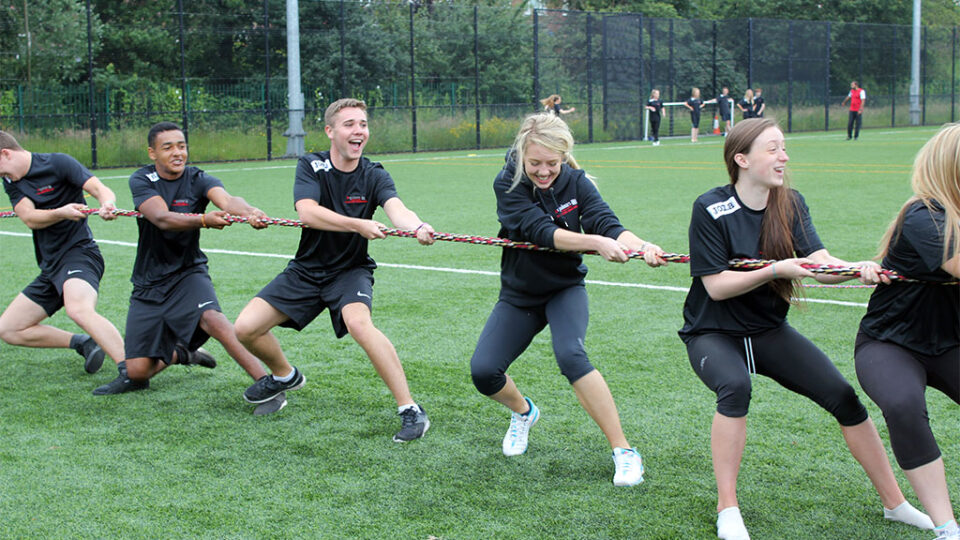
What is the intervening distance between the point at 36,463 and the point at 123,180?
1843 centimetres

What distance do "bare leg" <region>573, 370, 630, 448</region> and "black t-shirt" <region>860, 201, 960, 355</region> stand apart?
1.23 m

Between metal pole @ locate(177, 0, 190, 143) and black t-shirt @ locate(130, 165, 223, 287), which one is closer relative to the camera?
black t-shirt @ locate(130, 165, 223, 287)

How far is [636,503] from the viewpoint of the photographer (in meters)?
4.30

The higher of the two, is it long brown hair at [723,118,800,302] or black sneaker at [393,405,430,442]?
long brown hair at [723,118,800,302]

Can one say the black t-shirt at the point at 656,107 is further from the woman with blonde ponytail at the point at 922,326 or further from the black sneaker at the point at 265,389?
the woman with blonde ponytail at the point at 922,326

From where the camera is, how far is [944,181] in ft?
12.0

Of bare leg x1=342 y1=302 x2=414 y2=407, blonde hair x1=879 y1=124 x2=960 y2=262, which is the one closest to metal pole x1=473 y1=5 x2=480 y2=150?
bare leg x1=342 y1=302 x2=414 y2=407

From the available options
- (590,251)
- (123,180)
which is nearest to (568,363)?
(590,251)

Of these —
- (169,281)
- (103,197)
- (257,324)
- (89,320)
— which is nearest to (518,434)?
(257,324)

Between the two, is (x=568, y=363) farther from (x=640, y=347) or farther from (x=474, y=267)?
(x=474, y=267)

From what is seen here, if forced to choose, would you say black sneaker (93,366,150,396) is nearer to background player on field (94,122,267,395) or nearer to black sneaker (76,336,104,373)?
background player on field (94,122,267,395)

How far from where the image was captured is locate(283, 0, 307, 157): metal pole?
84.5 feet

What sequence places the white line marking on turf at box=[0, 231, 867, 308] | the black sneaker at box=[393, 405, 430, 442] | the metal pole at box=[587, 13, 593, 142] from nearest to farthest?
the black sneaker at box=[393, 405, 430, 442] → the white line marking on turf at box=[0, 231, 867, 308] → the metal pole at box=[587, 13, 593, 142]

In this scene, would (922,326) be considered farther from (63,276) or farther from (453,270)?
(453,270)
